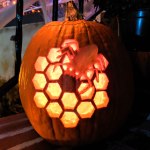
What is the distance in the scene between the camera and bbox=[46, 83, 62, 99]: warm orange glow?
29.3 inches

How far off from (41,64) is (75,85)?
5.4 inches

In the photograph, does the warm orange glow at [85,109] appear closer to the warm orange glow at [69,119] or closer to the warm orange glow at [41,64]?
the warm orange glow at [69,119]

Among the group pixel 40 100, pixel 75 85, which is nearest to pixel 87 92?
pixel 75 85

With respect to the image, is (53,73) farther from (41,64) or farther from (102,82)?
(102,82)

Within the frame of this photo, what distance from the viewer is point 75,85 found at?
0.73 m

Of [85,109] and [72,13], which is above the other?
[72,13]

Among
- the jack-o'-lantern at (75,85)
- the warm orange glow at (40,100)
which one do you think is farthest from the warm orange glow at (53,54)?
the warm orange glow at (40,100)

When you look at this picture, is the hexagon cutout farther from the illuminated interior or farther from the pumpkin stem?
the pumpkin stem

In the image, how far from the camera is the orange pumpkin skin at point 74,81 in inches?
30.1

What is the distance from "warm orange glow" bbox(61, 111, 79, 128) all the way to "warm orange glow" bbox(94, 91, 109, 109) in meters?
0.08

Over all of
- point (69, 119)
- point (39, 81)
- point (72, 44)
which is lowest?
point (69, 119)

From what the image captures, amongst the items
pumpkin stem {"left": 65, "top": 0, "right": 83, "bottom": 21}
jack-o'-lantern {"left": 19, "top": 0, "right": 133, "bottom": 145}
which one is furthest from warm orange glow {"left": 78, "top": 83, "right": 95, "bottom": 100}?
pumpkin stem {"left": 65, "top": 0, "right": 83, "bottom": 21}

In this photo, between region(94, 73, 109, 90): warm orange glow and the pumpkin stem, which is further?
the pumpkin stem

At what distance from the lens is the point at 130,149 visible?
756 millimetres
